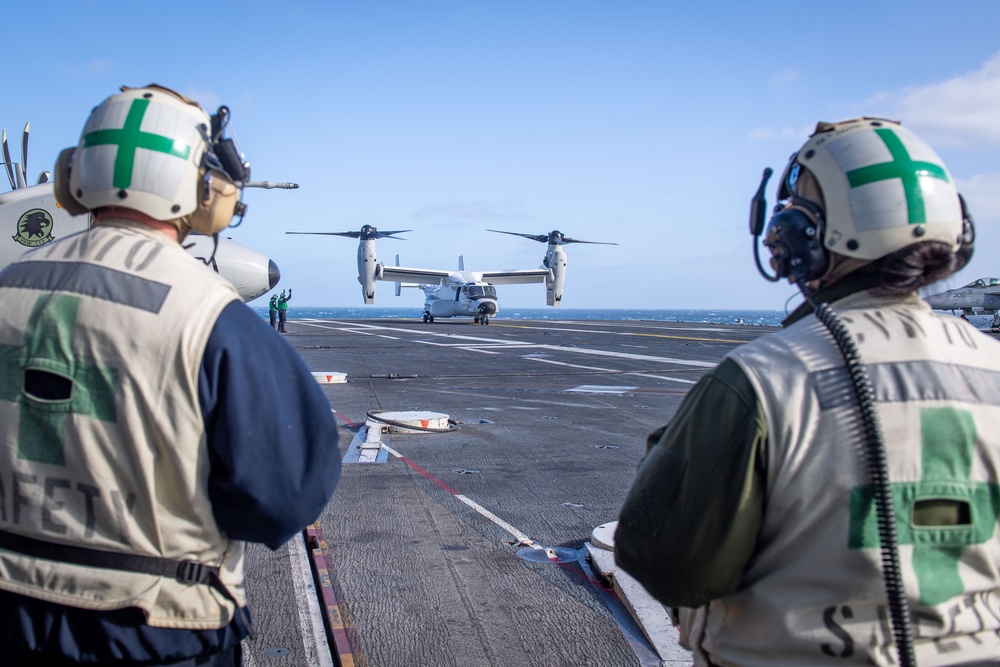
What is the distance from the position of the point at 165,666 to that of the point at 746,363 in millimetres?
1523

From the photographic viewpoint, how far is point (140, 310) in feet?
5.80

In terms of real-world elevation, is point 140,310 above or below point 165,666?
above

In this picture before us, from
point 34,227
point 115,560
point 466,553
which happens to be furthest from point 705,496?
point 34,227

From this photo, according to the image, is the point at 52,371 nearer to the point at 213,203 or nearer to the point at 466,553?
the point at 213,203

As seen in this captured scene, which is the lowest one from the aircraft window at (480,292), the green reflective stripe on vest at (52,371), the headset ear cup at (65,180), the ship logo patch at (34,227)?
the aircraft window at (480,292)

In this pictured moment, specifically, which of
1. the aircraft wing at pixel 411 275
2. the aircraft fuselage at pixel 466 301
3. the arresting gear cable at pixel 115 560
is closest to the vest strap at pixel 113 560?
the arresting gear cable at pixel 115 560

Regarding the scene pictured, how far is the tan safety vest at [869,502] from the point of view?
1.55 m

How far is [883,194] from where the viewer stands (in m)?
1.72

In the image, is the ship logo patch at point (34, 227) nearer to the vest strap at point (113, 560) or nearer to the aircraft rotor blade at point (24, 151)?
the aircraft rotor blade at point (24, 151)

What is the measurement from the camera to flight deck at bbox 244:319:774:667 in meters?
3.24

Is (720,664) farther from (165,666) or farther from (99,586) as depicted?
(99,586)

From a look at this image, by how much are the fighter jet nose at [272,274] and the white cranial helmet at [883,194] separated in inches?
468

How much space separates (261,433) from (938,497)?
1515mm

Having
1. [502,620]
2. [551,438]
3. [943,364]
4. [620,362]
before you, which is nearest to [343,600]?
[502,620]
